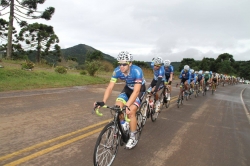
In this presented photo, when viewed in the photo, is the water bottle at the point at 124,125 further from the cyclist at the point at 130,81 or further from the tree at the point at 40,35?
the tree at the point at 40,35

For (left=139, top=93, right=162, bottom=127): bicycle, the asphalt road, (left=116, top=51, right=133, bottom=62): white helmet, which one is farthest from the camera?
(left=139, top=93, right=162, bottom=127): bicycle

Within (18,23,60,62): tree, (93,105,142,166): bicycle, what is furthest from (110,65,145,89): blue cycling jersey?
(18,23,60,62): tree

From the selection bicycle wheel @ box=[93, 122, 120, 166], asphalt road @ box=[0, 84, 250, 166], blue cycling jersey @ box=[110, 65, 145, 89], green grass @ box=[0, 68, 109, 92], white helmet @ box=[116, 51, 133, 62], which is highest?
white helmet @ box=[116, 51, 133, 62]

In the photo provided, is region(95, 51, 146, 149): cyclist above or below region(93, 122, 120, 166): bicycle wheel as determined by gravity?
above

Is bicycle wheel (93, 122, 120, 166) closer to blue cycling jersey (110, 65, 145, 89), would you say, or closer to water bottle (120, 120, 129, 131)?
water bottle (120, 120, 129, 131)

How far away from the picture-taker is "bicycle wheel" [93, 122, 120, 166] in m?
3.15

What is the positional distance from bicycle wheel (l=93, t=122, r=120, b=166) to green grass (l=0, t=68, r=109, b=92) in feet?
27.9

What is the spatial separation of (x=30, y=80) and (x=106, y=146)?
10.7 m

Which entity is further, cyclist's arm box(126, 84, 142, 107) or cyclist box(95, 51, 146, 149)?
cyclist box(95, 51, 146, 149)

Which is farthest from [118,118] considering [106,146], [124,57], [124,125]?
[124,57]

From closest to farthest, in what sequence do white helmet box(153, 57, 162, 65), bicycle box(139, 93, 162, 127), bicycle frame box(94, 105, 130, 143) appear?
bicycle frame box(94, 105, 130, 143)
bicycle box(139, 93, 162, 127)
white helmet box(153, 57, 162, 65)

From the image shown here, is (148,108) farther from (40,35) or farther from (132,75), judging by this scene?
(40,35)

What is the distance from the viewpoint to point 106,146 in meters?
3.37

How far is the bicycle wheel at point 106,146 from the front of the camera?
3.15 metres
